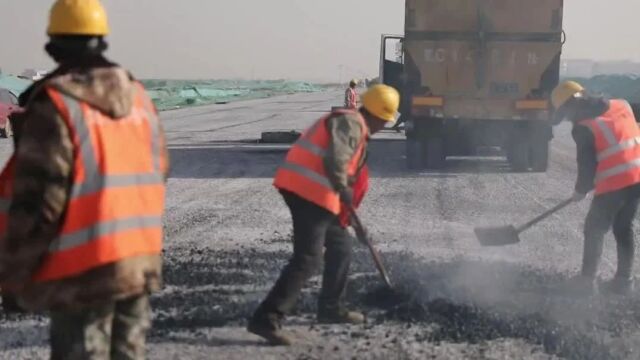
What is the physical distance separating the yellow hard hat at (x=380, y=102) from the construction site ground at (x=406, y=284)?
4.80 ft

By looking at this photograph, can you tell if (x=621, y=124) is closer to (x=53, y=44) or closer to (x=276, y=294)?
(x=276, y=294)

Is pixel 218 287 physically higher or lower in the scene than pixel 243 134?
higher

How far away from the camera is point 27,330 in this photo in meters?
5.00

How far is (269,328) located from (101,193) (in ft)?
7.90

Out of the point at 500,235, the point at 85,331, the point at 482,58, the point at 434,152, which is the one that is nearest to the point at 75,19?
the point at 85,331

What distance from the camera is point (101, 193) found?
263 centimetres

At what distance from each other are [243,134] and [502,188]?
1149 cm

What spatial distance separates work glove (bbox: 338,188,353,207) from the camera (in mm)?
4871

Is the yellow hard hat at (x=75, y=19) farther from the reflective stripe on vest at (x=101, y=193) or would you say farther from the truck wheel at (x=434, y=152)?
the truck wheel at (x=434, y=152)

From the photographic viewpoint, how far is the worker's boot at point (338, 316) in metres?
5.28

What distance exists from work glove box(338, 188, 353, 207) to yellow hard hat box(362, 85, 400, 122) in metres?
0.57

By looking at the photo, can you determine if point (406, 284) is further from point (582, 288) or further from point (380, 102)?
point (380, 102)

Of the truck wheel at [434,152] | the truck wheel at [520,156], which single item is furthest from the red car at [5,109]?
the truck wheel at [520,156]

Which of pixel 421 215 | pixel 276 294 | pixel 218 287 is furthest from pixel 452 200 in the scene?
pixel 276 294
